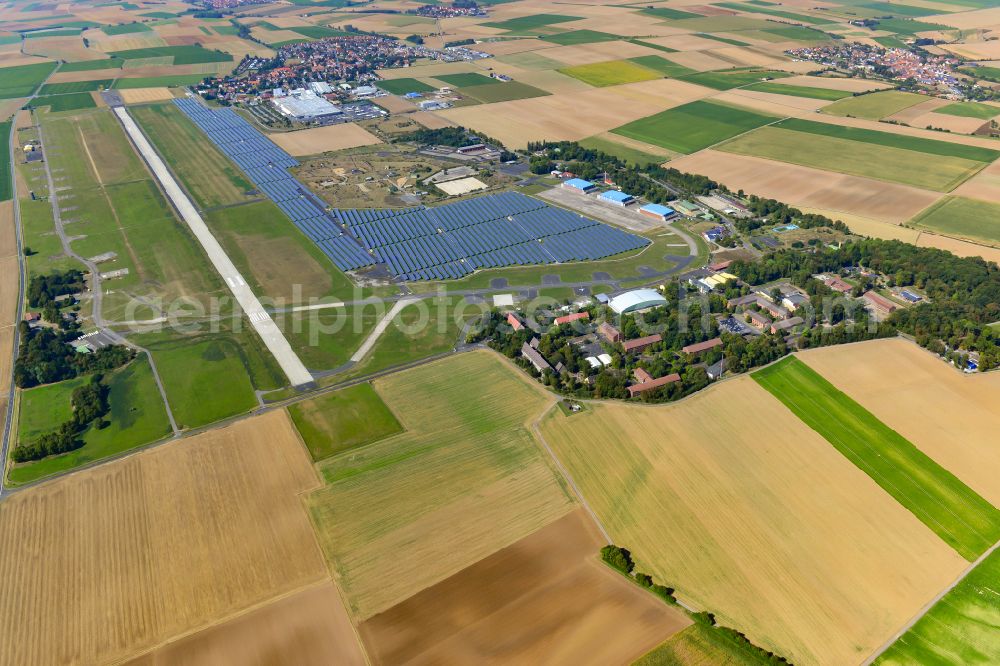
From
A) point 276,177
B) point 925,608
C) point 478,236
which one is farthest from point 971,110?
point 276,177

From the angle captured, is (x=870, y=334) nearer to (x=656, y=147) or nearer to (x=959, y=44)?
(x=656, y=147)

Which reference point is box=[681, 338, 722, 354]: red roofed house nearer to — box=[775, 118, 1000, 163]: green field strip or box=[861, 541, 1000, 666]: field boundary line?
box=[861, 541, 1000, 666]: field boundary line

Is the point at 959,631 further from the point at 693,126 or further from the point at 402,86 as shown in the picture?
the point at 402,86

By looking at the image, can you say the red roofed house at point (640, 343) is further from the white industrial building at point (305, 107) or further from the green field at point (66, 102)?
the green field at point (66, 102)

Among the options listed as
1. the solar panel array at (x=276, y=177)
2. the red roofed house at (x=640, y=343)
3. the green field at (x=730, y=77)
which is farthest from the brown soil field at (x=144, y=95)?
the red roofed house at (x=640, y=343)

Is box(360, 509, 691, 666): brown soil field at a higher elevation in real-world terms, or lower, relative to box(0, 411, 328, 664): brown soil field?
higher

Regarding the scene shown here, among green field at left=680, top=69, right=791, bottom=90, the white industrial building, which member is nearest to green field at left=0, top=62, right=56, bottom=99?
the white industrial building

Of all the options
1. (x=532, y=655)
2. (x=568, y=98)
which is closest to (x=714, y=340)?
(x=532, y=655)
